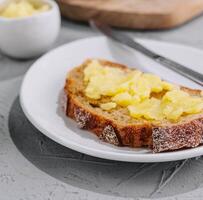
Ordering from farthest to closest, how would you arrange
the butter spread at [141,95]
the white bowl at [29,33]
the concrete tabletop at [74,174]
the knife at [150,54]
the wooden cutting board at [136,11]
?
the wooden cutting board at [136,11] < the white bowl at [29,33] < the knife at [150,54] < the butter spread at [141,95] < the concrete tabletop at [74,174]

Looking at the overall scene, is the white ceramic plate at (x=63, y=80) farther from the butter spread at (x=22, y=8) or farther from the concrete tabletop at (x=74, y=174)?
the butter spread at (x=22, y=8)

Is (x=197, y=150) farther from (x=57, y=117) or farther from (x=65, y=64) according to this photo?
(x=65, y=64)

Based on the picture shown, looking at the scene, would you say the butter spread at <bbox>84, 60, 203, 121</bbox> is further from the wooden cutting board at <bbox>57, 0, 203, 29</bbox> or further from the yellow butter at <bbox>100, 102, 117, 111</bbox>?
the wooden cutting board at <bbox>57, 0, 203, 29</bbox>

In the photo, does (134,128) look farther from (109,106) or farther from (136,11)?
(136,11)

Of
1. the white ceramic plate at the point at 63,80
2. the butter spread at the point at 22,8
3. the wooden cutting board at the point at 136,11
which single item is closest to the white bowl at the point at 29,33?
the butter spread at the point at 22,8

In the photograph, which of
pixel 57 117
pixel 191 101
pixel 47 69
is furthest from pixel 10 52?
pixel 191 101

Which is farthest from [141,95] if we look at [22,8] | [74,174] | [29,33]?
[22,8]
